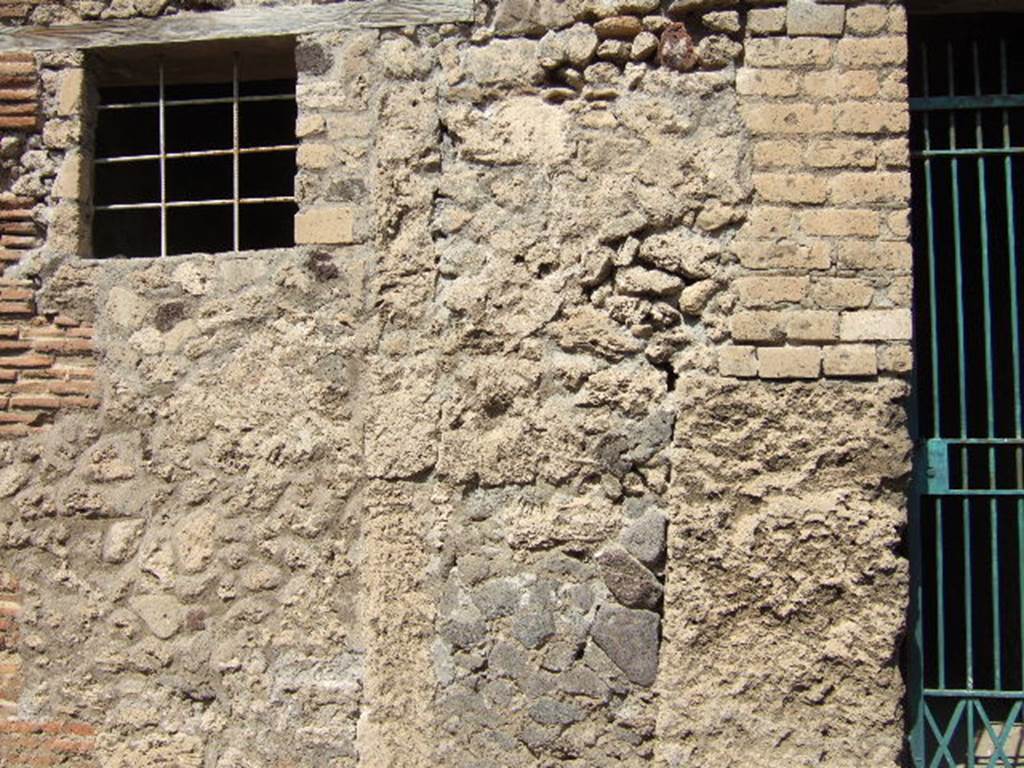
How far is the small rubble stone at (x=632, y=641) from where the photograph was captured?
10.8ft

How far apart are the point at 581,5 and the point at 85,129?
182cm

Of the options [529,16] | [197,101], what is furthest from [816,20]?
[197,101]

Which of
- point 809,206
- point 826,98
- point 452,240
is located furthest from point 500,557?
point 826,98

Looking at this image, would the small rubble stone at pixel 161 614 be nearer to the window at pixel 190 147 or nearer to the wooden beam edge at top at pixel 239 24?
the window at pixel 190 147

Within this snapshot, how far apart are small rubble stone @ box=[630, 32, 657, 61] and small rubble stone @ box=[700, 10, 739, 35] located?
17 centimetres

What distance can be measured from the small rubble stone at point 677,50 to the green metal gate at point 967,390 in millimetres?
790

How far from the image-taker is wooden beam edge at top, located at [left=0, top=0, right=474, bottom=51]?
3.66 meters

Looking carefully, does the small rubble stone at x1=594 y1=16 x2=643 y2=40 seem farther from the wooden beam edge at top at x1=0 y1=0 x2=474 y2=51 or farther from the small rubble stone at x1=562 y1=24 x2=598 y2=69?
the wooden beam edge at top at x1=0 y1=0 x2=474 y2=51

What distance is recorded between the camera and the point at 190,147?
5199mm

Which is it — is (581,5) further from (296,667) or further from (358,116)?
(296,667)

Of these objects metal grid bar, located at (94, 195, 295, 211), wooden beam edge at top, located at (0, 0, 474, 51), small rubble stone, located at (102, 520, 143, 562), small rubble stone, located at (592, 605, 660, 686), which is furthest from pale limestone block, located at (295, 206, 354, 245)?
small rubble stone, located at (592, 605, 660, 686)

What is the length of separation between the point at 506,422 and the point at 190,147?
261 cm

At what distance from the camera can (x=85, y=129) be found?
396cm

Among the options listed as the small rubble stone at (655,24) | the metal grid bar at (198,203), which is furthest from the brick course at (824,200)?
the metal grid bar at (198,203)
